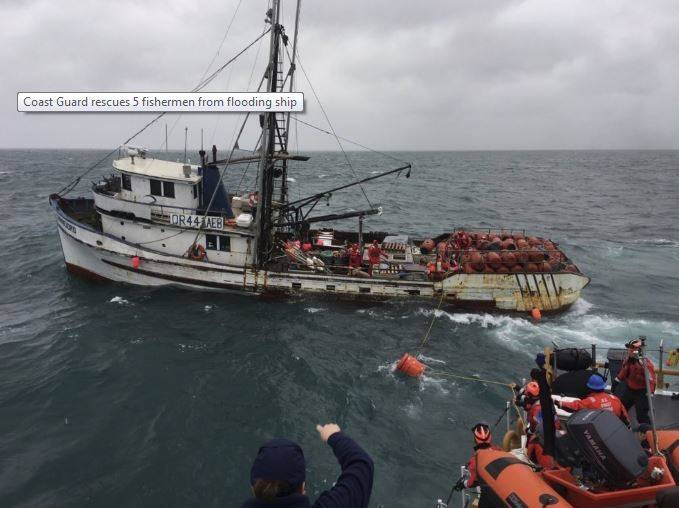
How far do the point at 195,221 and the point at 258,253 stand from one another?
128 inches

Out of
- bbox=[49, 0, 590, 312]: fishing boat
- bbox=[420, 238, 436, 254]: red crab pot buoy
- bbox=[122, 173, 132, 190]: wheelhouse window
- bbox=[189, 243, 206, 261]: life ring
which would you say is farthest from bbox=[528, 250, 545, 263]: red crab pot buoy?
bbox=[122, 173, 132, 190]: wheelhouse window

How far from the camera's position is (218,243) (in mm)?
21719

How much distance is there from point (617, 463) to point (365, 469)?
13.6 ft

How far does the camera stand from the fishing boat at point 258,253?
68.0 feet

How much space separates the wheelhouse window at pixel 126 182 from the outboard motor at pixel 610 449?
21.0 m

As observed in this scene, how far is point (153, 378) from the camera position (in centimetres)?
1495

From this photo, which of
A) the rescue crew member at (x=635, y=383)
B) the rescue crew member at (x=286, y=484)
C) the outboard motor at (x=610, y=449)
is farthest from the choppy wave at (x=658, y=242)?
the rescue crew member at (x=286, y=484)

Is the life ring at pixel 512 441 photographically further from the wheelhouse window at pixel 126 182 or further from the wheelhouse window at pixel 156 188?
the wheelhouse window at pixel 126 182

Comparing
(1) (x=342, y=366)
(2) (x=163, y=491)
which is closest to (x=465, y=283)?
(1) (x=342, y=366)

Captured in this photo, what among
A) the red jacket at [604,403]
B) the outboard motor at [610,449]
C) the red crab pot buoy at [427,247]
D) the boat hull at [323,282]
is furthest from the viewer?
the red crab pot buoy at [427,247]

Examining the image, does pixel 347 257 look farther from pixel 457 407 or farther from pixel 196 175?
pixel 457 407

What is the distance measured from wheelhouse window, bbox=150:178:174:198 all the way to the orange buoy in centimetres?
1326

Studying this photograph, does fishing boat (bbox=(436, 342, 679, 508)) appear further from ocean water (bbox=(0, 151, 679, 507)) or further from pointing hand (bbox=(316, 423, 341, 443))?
ocean water (bbox=(0, 151, 679, 507))

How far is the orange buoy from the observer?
50.9 feet
